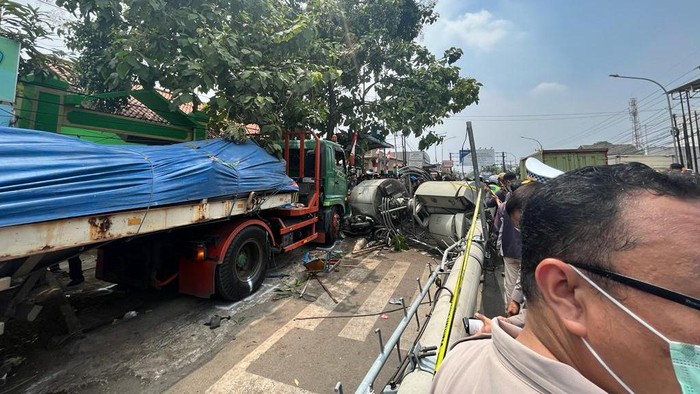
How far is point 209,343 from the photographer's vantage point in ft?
11.5

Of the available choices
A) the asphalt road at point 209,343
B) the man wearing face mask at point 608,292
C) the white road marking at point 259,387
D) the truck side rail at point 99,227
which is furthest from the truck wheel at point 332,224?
the man wearing face mask at point 608,292

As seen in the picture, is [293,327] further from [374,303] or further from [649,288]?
[649,288]

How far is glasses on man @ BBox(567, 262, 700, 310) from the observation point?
0.60 m

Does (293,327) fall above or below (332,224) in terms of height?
below

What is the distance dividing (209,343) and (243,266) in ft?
4.84

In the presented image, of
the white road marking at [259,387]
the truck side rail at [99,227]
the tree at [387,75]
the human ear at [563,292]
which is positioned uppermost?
the tree at [387,75]

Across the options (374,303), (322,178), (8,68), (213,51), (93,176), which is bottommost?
(374,303)

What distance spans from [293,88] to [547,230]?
5.48 m

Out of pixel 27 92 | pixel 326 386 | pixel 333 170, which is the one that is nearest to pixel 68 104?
pixel 27 92

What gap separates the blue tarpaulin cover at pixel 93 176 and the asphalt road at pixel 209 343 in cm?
155

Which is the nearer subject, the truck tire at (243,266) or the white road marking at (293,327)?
the white road marking at (293,327)

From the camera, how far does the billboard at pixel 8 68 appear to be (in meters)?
4.70

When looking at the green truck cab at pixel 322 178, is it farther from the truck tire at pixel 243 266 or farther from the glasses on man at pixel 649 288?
the glasses on man at pixel 649 288

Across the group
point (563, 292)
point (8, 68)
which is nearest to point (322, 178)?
point (8, 68)
